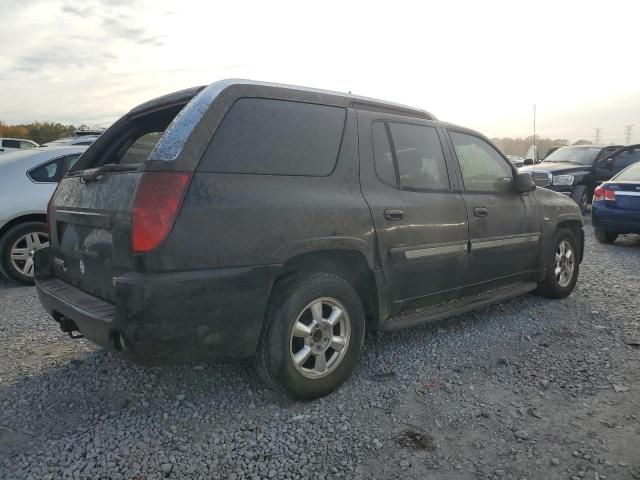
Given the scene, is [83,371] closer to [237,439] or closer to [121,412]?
[121,412]

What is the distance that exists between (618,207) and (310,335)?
743 centimetres

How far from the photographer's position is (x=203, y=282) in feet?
8.36

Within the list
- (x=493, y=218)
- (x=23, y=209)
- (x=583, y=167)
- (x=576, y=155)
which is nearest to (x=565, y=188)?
(x=583, y=167)

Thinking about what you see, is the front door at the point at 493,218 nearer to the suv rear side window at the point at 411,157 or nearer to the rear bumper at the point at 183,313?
the suv rear side window at the point at 411,157

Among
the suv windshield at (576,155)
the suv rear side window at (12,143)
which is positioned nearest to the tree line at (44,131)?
the suv rear side window at (12,143)

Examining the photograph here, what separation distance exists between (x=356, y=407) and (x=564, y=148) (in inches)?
515

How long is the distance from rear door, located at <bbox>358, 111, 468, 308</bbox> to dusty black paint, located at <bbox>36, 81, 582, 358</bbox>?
0.01 meters

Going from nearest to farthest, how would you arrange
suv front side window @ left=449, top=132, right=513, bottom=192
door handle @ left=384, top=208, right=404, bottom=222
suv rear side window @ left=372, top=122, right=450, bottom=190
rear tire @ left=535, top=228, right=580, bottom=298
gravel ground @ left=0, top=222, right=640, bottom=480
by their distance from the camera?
gravel ground @ left=0, top=222, right=640, bottom=480
door handle @ left=384, top=208, right=404, bottom=222
suv rear side window @ left=372, top=122, right=450, bottom=190
suv front side window @ left=449, top=132, right=513, bottom=192
rear tire @ left=535, top=228, right=580, bottom=298

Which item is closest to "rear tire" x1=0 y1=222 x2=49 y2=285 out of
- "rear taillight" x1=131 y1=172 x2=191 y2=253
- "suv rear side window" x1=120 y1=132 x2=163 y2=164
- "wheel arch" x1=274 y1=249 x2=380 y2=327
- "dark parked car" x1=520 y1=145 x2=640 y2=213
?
"suv rear side window" x1=120 y1=132 x2=163 y2=164

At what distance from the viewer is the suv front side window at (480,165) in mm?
4191

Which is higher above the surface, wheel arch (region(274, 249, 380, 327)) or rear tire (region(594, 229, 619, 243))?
wheel arch (region(274, 249, 380, 327))

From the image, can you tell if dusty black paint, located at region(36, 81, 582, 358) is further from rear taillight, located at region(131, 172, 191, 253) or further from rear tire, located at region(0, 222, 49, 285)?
rear tire, located at region(0, 222, 49, 285)

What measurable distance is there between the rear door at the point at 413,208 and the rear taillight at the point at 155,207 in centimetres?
127

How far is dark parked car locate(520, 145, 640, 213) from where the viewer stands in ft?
39.9
